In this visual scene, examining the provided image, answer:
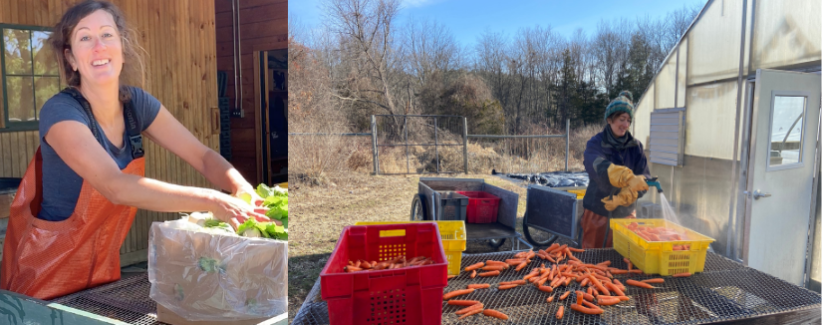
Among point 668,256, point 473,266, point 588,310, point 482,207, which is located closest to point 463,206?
point 482,207

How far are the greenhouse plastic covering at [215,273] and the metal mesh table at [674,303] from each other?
0.64 feet

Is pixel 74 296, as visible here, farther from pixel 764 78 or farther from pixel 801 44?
pixel 801 44

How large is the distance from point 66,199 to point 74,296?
0.43 meters

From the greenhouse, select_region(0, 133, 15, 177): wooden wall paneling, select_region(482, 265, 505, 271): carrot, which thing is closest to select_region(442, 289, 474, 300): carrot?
select_region(482, 265, 505, 271): carrot

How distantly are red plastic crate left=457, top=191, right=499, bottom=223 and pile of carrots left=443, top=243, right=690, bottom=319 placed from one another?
0.74 ft

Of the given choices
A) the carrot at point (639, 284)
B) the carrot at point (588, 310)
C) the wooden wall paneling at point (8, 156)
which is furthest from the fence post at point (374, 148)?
the wooden wall paneling at point (8, 156)

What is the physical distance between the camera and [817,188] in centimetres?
227

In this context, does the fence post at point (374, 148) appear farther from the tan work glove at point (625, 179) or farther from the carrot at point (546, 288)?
the tan work glove at point (625, 179)

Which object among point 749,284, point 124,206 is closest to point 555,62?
point 749,284

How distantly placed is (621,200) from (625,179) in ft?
0.42

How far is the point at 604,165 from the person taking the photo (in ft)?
8.04

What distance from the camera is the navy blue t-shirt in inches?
81.1

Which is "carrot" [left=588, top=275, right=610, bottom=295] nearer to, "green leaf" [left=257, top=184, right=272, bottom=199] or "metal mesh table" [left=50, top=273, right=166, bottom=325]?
"green leaf" [left=257, top=184, right=272, bottom=199]

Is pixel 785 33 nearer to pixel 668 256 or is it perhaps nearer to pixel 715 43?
pixel 715 43
